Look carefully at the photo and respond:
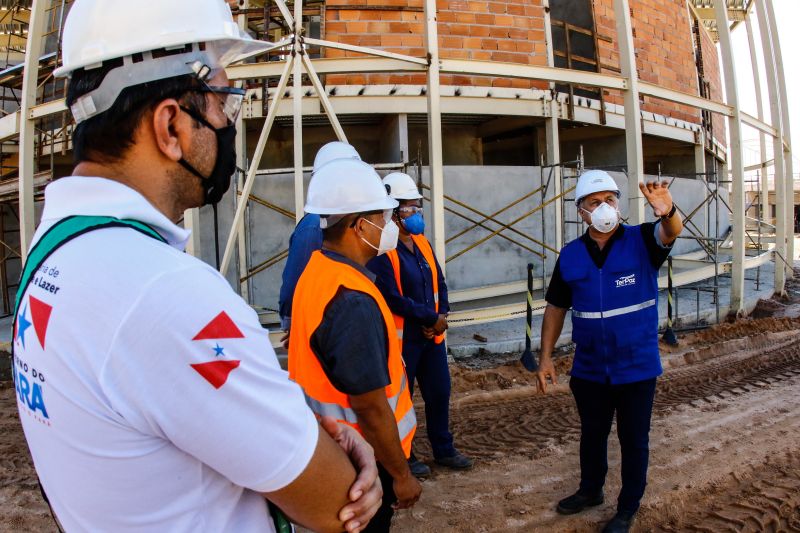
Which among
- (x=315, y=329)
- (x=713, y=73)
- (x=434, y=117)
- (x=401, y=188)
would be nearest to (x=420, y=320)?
(x=401, y=188)

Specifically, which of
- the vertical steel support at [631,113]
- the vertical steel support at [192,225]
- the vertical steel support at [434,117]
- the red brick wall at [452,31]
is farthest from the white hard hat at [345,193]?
the red brick wall at [452,31]

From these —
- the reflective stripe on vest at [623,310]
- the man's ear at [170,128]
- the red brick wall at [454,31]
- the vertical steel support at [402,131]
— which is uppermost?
the red brick wall at [454,31]

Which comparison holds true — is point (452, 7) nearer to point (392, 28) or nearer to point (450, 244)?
point (392, 28)

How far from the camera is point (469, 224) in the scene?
918cm

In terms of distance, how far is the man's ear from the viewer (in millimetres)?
1037

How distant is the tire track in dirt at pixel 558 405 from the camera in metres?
4.84

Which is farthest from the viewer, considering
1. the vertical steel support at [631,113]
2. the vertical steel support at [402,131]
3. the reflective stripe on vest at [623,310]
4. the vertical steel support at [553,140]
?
the vertical steel support at [553,140]

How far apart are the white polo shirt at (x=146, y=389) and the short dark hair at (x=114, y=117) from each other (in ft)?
0.34

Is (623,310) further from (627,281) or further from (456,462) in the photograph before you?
(456,462)

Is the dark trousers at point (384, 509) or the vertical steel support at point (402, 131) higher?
the vertical steel support at point (402, 131)

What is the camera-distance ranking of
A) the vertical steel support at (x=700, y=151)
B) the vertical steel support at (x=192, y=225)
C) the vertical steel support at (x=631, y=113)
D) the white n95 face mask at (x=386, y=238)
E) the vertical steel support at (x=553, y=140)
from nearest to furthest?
the white n95 face mask at (x=386, y=238) → the vertical steel support at (x=192, y=225) → the vertical steel support at (x=631, y=113) → the vertical steel support at (x=553, y=140) → the vertical steel support at (x=700, y=151)

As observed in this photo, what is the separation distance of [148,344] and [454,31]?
901 centimetres

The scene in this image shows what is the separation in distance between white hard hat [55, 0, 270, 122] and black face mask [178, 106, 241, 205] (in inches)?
4.3

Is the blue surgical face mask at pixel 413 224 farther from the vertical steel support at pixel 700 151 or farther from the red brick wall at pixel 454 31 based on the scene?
the vertical steel support at pixel 700 151
